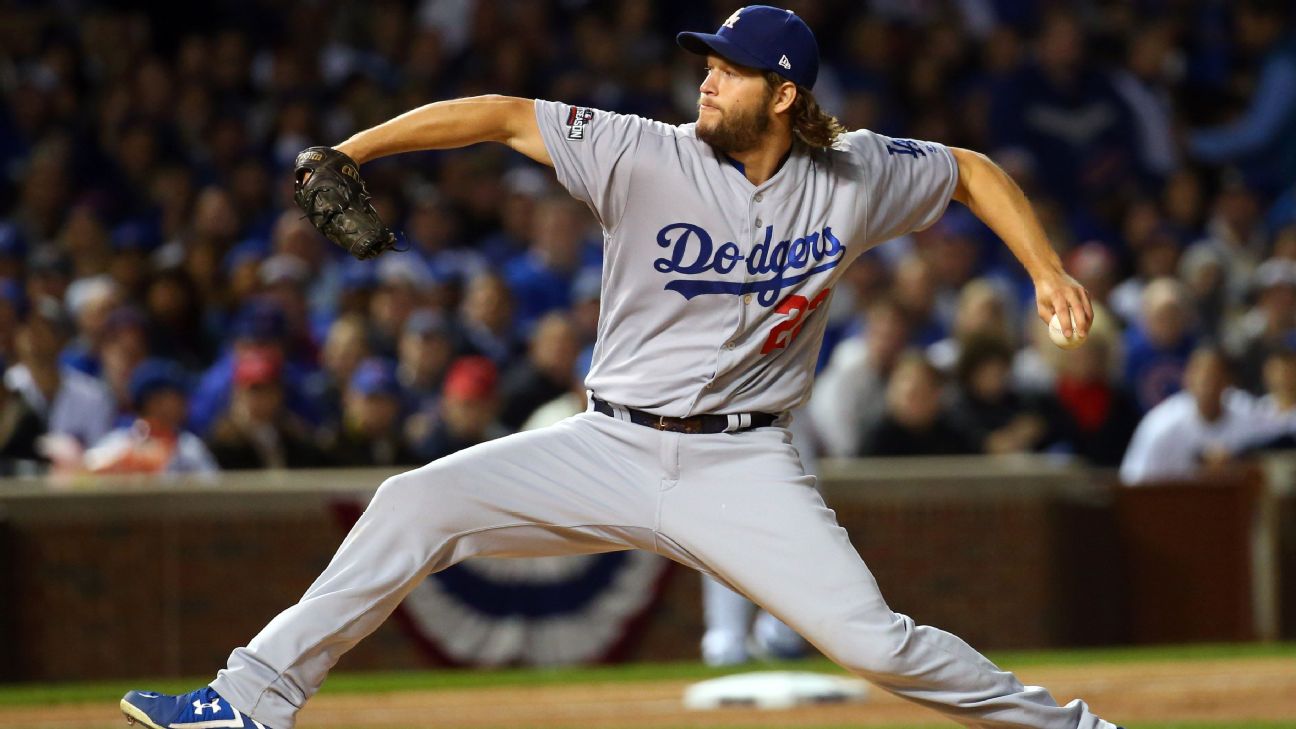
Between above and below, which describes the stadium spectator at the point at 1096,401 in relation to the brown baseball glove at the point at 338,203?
below

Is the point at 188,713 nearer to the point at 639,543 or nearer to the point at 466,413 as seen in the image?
the point at 639,543

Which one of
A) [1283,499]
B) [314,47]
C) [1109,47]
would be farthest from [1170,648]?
[314,47]

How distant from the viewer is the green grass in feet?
26.9

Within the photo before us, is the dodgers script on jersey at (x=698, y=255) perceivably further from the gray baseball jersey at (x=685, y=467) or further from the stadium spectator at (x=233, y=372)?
the stadium spectator at (x=233, y=372)

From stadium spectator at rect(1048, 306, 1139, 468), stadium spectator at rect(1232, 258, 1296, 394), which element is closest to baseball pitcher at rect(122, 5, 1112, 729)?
stadium spectator at rect(1048, 306, 1139, 468)

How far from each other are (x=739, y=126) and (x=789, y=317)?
0.46 meters

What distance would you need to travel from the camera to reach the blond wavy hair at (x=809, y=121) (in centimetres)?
464

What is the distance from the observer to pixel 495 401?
927 cm

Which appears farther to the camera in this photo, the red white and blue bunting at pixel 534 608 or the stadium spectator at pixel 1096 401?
the stadium spectator at pixel 1096 401

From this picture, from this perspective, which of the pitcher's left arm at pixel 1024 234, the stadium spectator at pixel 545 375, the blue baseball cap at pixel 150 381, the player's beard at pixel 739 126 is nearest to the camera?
the pitcher's left arm at pixel 1024 234

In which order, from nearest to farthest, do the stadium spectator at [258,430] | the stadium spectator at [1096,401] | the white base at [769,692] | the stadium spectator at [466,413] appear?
the white base at [769,692] < the stadium spectator at [258,430] < the stadium spectator at [466,413] < the stadium spectator at [1096,401]

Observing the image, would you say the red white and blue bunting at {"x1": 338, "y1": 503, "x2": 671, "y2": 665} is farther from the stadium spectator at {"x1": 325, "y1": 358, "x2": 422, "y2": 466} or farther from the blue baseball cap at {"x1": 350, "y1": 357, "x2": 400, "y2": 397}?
the blue baseball cap at {"x1": 350, "y1": 357, "x2": 400, "y2": 397}

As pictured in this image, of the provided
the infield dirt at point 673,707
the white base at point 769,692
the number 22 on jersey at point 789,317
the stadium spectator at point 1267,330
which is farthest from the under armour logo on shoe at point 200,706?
the stadium spectator at point 1267,330

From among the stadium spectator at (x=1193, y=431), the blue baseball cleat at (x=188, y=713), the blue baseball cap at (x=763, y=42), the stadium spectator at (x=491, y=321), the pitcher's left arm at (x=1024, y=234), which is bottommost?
the stadium spectator at (x=1193, y=431)
